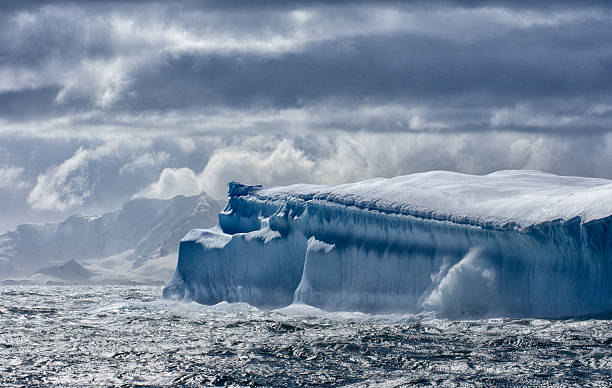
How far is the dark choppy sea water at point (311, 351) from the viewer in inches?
581

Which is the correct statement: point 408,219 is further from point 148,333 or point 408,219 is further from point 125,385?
point 125,385

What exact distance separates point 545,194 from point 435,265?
13.0 feet

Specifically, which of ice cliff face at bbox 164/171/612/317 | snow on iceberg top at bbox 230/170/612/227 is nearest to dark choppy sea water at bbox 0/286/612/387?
ice cliff face at bbox 164/171/612/317

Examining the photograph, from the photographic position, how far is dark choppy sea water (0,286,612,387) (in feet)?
48.4

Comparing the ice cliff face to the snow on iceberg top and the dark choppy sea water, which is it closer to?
the snow on iceberg top

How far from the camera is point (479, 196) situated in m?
23.2

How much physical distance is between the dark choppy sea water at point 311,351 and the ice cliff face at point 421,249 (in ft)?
3.16

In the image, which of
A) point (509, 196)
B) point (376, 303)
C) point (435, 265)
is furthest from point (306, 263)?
point (509, 196)

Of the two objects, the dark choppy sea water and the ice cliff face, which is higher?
the ice cliff face

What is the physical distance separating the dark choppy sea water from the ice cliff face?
0.96m

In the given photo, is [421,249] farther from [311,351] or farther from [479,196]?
[311,351]

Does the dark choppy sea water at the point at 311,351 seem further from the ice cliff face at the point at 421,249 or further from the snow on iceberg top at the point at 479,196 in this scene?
the snow on iceberg top at the point at 479,196

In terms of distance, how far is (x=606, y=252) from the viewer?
19750mm

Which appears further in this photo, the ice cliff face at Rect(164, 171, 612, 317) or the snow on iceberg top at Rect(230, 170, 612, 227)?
the snow on iceberg top at Rect(230, 170, 612, 227)
